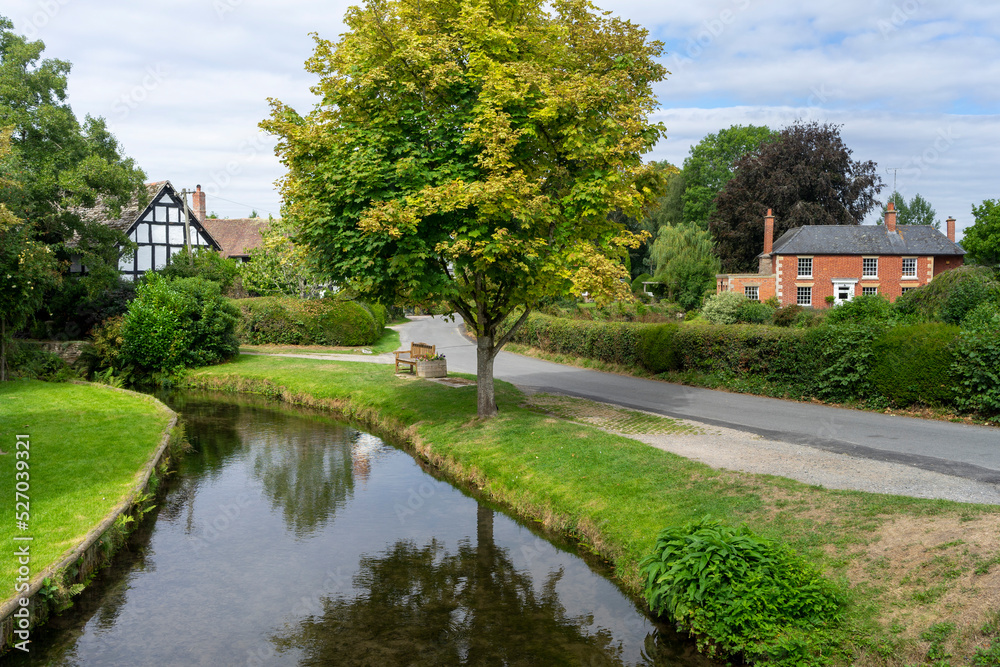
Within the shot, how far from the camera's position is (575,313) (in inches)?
1469

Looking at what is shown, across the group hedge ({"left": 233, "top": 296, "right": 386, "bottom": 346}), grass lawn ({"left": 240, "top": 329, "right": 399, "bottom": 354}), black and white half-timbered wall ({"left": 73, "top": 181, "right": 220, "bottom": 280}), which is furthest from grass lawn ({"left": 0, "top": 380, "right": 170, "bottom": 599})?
black and white half-timbered wall ({"left": 73, "top": 181, "right": 220, "bottom": 280})

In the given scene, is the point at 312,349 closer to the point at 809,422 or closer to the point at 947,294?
the point at 809,422

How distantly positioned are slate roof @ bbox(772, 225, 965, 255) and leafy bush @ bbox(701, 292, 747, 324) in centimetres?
1375

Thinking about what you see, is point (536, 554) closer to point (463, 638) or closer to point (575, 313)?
point (463, 638)

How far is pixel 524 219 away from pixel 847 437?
8.12 m

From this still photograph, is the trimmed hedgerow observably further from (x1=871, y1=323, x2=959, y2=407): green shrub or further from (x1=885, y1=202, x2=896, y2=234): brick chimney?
(x1=885, y1=202, x2=896, y2=234): brick chimney

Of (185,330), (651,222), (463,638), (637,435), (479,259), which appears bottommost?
(463,638)

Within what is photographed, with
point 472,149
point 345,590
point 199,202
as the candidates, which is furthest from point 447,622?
point 199,202

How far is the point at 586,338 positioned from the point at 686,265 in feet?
81.6

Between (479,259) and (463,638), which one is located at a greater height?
(479,259)

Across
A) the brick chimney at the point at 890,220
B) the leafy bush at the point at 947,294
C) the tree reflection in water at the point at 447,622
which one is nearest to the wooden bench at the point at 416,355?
the tree reflection in water at the point at 447,622

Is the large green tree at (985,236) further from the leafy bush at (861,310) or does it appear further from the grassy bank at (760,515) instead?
the grassy bank at (760,515)

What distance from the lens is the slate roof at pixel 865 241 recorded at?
51.1 metres

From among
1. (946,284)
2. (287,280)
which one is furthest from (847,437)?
(287,280)
